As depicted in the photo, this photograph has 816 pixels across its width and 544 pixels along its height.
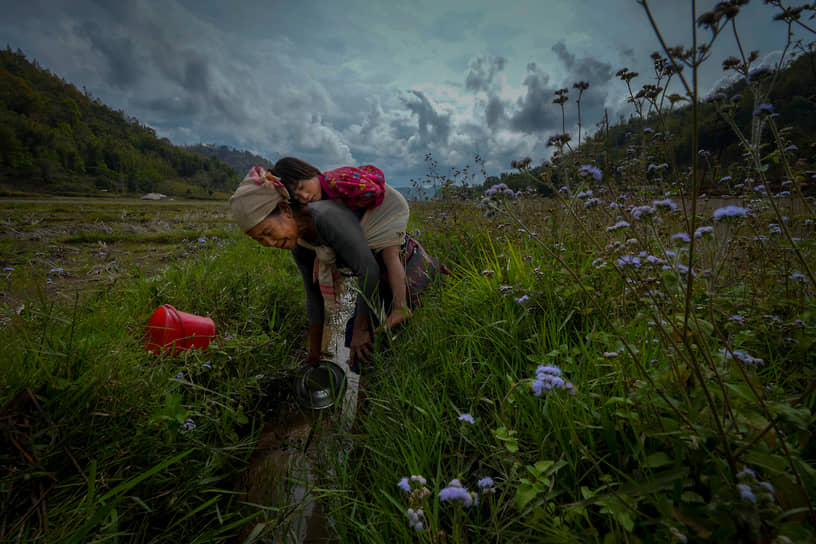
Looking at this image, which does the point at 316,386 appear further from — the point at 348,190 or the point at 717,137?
the point at 717,137

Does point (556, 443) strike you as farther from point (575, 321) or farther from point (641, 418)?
point (575, 321)

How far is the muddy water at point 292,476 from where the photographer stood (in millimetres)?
1734

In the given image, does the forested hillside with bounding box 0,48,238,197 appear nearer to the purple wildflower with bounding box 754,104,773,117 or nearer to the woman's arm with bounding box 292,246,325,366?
the woman's arm with bounding box 292,246,325,366

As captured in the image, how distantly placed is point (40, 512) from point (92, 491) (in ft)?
0.61

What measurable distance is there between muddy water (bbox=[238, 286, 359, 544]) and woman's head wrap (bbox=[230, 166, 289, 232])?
1.34 metres

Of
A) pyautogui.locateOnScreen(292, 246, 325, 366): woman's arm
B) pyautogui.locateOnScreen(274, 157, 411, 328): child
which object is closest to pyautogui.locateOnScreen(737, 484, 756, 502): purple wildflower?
pyautogui.locateOnScreen(274, 157, 411, 328): child

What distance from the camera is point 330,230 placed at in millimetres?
2258

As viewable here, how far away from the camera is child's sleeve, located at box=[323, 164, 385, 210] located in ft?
7.95

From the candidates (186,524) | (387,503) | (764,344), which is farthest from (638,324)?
(186,524)

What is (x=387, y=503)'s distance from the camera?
60.6 inches

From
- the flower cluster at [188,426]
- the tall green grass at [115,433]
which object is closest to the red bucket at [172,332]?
the tall green grass at [115,433]

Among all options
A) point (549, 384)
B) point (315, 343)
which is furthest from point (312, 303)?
point (549, 384)

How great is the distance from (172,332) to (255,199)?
132 centimetres

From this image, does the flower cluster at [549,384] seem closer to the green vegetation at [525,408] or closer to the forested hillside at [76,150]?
the green vegetation at [525,408]
